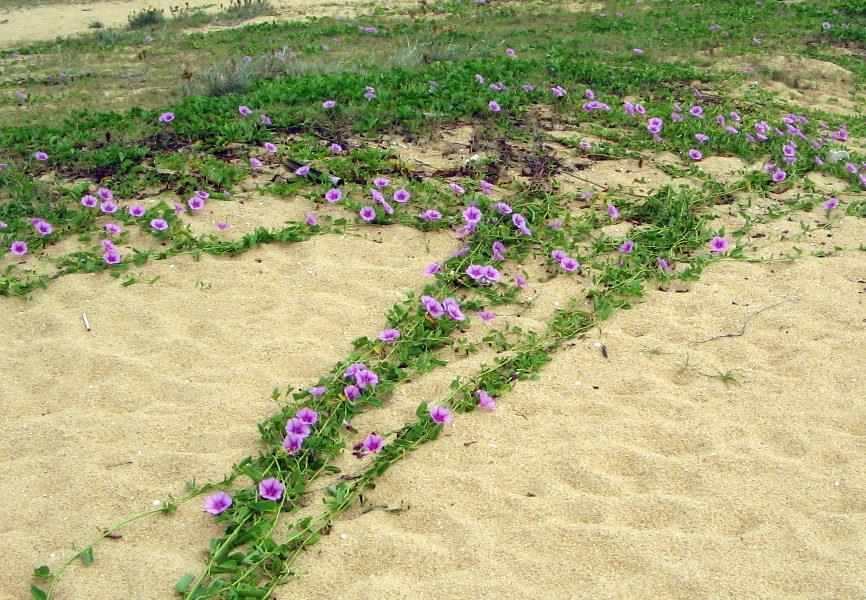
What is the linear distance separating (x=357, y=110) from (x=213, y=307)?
2192mm

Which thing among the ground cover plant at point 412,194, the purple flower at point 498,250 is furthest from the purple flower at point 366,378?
the purple flower at point 498,250

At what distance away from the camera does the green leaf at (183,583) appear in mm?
2113

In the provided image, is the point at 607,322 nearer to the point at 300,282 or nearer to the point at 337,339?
the point at 337,339

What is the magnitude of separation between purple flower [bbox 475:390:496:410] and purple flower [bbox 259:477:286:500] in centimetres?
76

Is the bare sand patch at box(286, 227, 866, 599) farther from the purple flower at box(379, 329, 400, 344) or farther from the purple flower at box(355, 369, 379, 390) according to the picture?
the purple flower at box(379, 329, 400, 344)

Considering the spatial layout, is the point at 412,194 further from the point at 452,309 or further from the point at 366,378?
the point at 366,378

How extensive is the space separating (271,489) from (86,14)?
13.2m

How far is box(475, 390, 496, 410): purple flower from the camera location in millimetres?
2805

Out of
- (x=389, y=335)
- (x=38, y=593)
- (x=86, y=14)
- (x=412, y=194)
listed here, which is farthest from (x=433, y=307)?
(x=86, y=14)

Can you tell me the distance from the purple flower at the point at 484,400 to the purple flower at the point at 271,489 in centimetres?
76

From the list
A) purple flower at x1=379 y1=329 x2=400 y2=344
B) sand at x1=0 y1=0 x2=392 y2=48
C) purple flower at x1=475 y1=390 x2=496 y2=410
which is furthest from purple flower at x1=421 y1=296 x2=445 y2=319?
sand at x1=0 y1=0 x2=392 y2=48

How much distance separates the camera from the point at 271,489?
2.41 meters

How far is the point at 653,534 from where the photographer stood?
2.32m

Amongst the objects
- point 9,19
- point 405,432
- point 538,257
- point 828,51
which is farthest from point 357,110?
point 9,19
